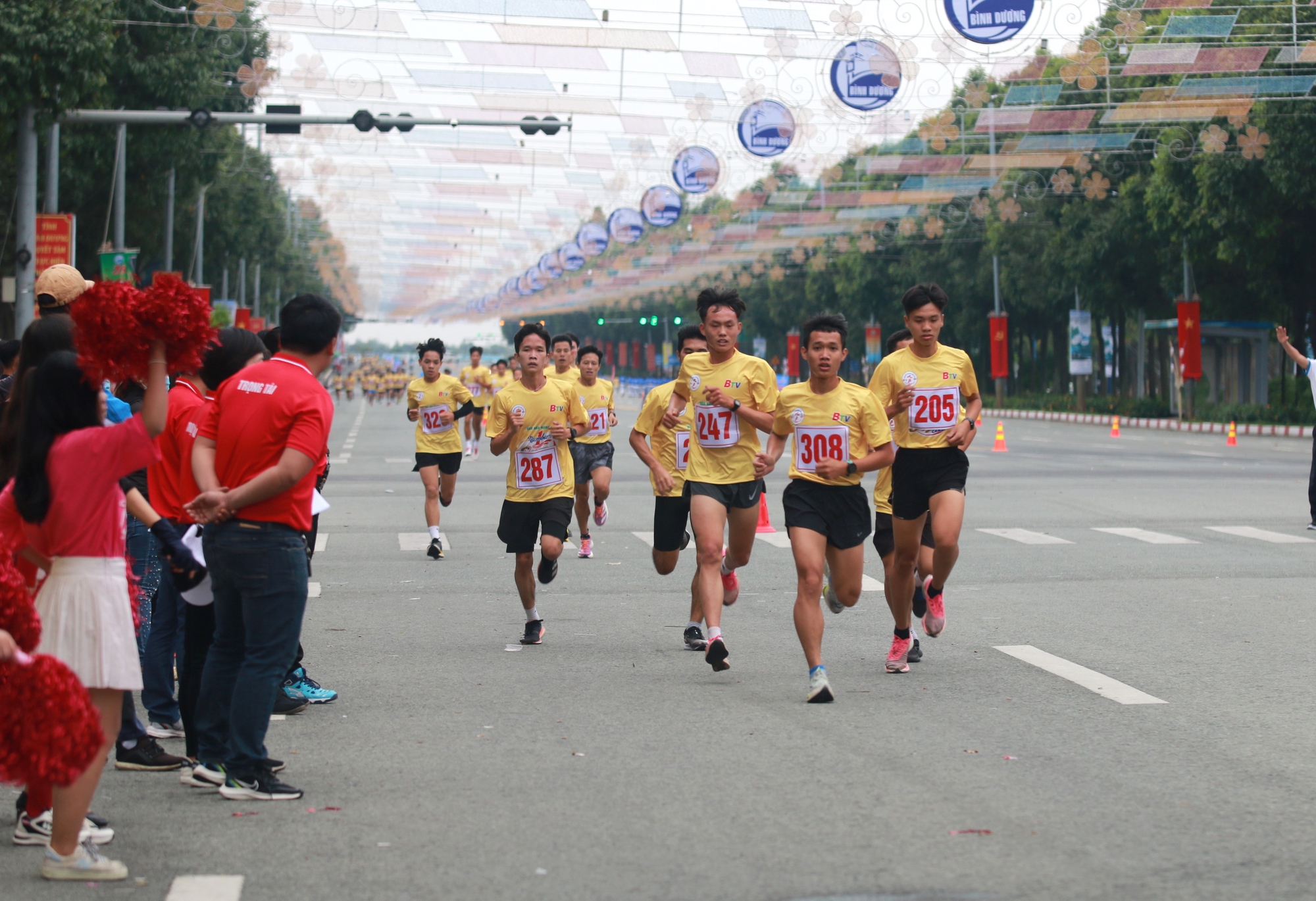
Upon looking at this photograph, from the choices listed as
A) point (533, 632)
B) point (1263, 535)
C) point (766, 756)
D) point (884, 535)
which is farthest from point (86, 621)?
point (1263, 535)

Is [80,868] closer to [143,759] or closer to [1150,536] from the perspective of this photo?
[143,759]

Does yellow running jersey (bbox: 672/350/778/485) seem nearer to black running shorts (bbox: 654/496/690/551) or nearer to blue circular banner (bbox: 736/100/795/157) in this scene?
black running shorts (bbox: 654/496/690/551)

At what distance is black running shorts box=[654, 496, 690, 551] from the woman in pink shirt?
16.5ft

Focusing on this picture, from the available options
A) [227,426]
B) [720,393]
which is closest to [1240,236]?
[720,393]

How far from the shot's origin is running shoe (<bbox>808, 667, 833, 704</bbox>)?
7.89 metres

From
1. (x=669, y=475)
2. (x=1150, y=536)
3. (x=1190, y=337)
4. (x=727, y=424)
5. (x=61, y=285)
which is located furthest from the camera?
(x=1190, y=337)

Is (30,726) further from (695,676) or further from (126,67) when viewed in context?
(126,67)

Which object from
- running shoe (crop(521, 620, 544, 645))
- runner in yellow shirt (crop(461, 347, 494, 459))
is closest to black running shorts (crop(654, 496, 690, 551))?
running shoe (crop(521, 620, 544, 645))

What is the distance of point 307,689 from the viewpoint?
8062mm

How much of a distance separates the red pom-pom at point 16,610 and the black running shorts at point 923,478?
5386 millimetres

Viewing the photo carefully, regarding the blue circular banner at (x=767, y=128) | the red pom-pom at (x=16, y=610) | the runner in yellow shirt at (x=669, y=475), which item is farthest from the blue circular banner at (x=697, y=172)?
the red pom-pom at (x=16, y=610)

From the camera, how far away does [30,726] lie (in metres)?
4.48

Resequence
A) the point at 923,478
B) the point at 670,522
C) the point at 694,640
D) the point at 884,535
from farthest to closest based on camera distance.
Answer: the point at 884,535 < the point at 670,522 < the point at 694,640 < the point at 923,478

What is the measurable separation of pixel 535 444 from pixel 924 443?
7.67 feet
